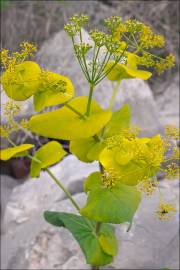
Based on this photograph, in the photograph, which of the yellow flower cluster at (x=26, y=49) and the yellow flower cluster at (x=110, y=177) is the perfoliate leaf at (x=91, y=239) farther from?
the yellow flower cluster at (x=26, y=49)

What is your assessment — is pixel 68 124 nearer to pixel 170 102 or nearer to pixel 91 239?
pixel 91 239

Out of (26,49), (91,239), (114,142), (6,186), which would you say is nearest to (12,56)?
(26,49)

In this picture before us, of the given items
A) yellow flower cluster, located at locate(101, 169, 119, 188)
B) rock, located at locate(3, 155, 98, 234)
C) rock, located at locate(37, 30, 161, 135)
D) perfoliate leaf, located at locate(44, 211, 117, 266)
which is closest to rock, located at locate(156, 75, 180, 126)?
rock, located at locate(37, 30, 161, 135)

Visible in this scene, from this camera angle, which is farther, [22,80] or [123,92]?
[123,92]

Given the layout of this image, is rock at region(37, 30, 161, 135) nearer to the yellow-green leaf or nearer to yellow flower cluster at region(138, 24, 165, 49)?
the yellow-green leaf

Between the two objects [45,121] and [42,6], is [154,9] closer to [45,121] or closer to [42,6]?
[42,6]

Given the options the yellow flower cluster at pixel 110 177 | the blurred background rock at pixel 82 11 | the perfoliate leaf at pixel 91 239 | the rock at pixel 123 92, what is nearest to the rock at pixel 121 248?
the perfoliate leaf at pixel 91 239

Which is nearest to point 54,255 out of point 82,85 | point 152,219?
point 152,219
